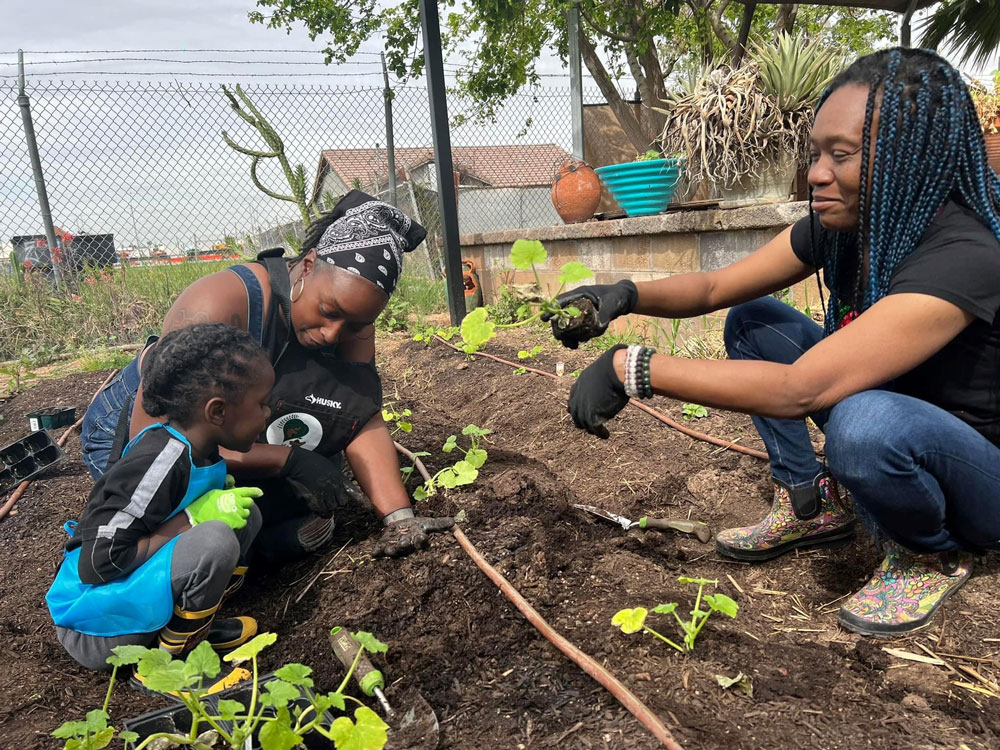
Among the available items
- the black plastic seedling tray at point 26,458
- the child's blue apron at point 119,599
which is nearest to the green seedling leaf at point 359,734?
the child's blue apron at point 119,599

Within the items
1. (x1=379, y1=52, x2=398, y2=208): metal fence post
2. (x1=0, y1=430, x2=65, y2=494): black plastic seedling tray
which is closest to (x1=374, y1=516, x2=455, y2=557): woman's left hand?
(x1=0, y1=430, x2=65, y2=494): black plastic seedling tray

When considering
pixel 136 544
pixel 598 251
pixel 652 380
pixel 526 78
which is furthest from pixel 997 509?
pixel 526 78

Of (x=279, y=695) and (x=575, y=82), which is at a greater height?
(x=575, y=82)

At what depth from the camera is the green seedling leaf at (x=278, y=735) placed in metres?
1.03

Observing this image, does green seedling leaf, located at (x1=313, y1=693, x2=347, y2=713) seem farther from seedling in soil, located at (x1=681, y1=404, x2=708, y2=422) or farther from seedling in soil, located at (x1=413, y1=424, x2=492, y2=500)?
seedling in soil, located at (x1=681, y1=404, x2=708, y2=422)

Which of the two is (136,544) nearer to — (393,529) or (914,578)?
(393,529)

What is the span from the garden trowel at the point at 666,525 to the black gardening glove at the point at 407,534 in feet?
1.76

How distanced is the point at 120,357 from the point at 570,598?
476cm

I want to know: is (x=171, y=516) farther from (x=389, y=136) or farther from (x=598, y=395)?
(x=389, y=136)

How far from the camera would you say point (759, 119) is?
3641 mm

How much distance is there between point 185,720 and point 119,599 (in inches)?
12.2

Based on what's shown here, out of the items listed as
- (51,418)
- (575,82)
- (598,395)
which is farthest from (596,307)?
(575,82)

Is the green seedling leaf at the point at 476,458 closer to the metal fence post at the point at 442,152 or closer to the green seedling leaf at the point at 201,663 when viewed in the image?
→ the green seedling leaf at the point at 201,663

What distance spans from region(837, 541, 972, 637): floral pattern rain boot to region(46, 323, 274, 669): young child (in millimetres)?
1449
